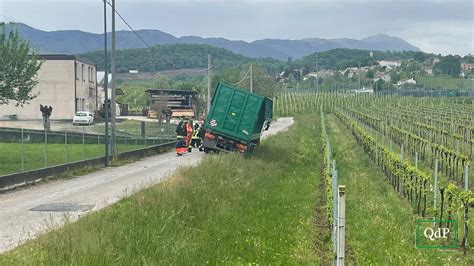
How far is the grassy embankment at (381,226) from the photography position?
948 cm

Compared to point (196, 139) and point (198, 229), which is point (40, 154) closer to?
point (196, 139)

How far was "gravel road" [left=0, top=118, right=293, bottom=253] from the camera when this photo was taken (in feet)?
36.4

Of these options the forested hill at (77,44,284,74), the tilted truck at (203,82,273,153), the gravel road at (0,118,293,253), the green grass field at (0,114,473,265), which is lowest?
the gravel road at (0,118,293,253)

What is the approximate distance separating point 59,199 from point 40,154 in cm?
720

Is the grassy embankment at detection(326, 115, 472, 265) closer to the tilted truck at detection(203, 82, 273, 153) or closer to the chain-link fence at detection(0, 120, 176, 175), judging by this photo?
the tilted truck at detection(203, 82, 273, 153)

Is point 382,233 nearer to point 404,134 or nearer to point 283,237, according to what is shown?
point 283,237

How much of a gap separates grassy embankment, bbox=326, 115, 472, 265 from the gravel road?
4885 millimetres

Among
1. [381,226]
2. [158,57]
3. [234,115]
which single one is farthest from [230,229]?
[158,57]

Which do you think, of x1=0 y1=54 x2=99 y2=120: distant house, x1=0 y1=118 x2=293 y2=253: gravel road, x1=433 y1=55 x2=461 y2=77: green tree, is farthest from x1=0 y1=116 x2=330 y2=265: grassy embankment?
x1=433 y1=55 x2=461 y2=77: green tree

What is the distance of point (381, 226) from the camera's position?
11.9m

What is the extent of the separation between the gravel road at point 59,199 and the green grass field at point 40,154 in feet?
3.55

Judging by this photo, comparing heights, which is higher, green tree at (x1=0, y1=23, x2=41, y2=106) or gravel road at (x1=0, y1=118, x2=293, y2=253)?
→ green tree at (x1=0, y1=23, x2=41, y2=106)

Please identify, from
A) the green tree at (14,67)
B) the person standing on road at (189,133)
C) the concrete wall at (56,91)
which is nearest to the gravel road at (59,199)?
the green tree at (14,67)

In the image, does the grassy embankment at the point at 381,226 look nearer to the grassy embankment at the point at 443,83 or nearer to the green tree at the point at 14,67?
the green tree at the point at 14,67
